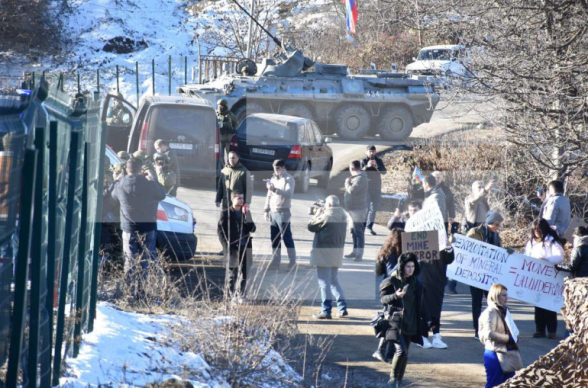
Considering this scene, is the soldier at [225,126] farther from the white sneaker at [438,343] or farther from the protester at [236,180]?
the white sneaker at [438,343]

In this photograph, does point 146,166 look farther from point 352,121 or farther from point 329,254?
point 352,121

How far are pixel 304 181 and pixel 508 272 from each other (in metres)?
7.55

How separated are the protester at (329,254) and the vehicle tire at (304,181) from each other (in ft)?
22.3

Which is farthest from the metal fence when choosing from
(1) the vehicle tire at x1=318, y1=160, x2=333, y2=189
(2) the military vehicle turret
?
(2) the military vehicle turret

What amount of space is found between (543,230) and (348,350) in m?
2.69

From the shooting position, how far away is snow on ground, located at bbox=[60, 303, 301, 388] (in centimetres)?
530

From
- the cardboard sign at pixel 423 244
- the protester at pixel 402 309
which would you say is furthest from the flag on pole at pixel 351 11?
the protester at pixel 402 309

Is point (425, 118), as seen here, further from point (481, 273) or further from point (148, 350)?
point (148, 350)

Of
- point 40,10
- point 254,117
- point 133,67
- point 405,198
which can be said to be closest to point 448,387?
point 405,198

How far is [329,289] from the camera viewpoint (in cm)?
872

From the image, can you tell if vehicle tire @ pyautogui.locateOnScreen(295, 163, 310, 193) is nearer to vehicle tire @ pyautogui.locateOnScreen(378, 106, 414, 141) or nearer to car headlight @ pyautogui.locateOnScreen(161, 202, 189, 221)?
car headlight @ pyautogui.locateOnScreen(161, 202, 189, 221)

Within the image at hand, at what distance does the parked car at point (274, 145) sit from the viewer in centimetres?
1542

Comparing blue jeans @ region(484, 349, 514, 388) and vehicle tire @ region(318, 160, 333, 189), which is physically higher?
vehicle tire @ region(318, 160, 333, 189)

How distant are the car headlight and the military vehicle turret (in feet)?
38.9
